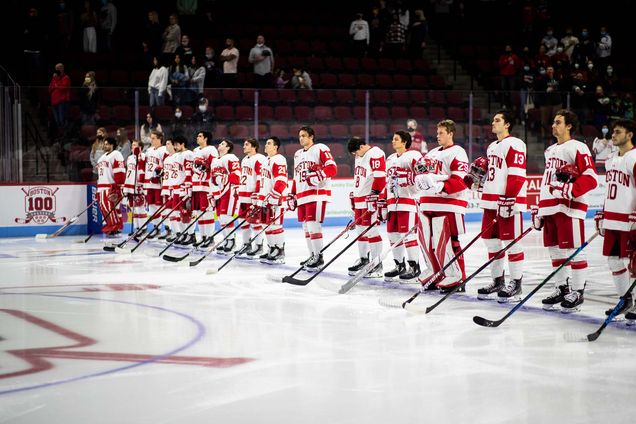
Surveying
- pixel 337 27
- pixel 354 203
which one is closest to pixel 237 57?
pixel 337 27

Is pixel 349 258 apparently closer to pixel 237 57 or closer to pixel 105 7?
pixel 237 57

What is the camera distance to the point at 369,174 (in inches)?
309

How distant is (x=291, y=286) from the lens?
734 cm

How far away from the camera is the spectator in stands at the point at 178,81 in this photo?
1233 centimetres

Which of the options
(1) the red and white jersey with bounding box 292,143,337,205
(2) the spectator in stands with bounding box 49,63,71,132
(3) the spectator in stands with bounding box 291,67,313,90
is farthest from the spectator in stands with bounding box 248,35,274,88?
(1) the red and white jersey with bounding box 292,143,337,205

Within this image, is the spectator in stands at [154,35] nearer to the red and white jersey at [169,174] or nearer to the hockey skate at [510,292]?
the red and white jersey at [169,174]

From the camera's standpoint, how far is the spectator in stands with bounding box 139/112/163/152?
12.0 meters

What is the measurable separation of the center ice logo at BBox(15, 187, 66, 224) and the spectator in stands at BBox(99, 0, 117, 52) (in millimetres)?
3693

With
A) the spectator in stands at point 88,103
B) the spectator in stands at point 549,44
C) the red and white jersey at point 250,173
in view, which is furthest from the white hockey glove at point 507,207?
the spectator in stands at point 549,44

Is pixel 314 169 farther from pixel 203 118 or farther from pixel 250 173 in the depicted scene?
pixel 203 118

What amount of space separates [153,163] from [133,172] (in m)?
0.38

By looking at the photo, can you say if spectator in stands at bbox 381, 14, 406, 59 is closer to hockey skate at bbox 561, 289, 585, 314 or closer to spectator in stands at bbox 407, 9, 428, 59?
spectator in stands at bbox 407, 9, 428, 59

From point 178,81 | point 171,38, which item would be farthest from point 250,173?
point 171,38

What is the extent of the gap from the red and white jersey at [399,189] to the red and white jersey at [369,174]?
0.20 m
